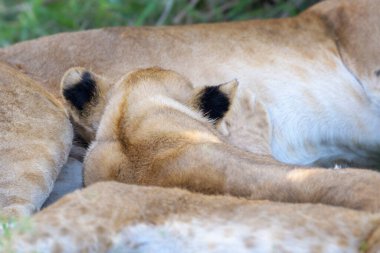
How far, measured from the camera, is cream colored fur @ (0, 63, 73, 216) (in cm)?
397

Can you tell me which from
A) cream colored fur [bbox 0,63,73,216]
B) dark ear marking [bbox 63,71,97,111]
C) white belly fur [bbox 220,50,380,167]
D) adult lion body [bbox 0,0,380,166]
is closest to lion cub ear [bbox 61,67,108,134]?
dark ear marking [bbox 63,71,97,111]

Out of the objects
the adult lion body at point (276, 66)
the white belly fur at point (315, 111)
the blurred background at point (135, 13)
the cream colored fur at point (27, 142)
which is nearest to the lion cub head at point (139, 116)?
the cream colored fur at point (27, 142)

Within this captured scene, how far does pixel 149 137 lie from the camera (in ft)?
12.1

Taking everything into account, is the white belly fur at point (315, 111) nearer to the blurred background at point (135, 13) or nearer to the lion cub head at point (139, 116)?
the lion cub head at point (139, 116)

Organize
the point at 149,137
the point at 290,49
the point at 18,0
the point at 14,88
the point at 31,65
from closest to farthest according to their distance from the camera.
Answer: the point at 149,137
the point at 14,88
the point at 31,65
the point at 290,49
the point at 18,0

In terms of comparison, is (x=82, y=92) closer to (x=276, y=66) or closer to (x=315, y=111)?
(x=276, y=66)

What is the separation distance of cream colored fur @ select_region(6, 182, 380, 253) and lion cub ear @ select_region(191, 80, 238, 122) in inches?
43.5

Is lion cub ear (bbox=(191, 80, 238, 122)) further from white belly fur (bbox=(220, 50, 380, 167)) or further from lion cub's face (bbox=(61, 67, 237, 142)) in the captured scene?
white belly fur (bbox=(220, 50, 380, 167))

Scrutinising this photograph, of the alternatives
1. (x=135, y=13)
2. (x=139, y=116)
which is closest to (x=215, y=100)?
(x=139, y=116)

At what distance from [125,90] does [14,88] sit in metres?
0.60

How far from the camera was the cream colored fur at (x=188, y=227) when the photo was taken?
9.71ft

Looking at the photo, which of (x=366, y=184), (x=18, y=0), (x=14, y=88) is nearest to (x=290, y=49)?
(x=14, y=88)

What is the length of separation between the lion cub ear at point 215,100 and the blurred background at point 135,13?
2.52 meters

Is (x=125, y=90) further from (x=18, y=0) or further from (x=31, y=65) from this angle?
(x=18, y=0)
